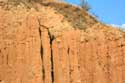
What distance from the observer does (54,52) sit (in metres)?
23.9

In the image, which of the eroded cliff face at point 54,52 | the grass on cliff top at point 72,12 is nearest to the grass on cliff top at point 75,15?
the grass on cliff top at point 72,12

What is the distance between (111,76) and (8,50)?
5.58 meters

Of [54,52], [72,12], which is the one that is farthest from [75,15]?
[54,52]

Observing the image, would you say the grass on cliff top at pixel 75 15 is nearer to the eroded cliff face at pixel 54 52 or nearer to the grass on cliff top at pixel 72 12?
the grass on cliff top at pixel 72 12

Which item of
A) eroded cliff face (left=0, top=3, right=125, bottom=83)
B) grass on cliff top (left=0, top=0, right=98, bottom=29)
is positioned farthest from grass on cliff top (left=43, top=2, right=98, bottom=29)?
eroded cliff face (left=0, top=3, right=125, bottom=83)

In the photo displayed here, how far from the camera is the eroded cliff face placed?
23375mm

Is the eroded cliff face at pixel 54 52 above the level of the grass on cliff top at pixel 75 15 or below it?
below

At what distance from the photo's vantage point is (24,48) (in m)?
23.6

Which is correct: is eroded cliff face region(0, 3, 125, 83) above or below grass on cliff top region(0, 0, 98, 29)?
below

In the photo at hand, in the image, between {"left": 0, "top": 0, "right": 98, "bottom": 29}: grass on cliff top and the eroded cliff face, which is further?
{"left": 0, "top": 0, "right": 98, "bottom": 29}: grass on cliff top

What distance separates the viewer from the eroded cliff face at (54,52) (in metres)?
23.4

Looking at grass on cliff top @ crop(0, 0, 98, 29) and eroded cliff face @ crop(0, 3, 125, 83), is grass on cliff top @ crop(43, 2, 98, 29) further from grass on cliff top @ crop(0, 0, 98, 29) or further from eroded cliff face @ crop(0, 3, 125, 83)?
eroded cliff face @ crop(0, 3, 125, 83)

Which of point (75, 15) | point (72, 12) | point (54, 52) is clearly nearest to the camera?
point (54, 52)

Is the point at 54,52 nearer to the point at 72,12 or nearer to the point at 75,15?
the point at 75,15
